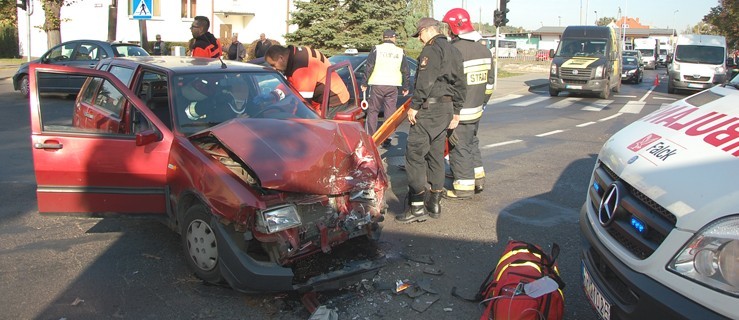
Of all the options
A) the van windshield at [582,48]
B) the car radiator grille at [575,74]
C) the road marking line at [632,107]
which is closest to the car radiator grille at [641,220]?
the road marking line at [632,107]

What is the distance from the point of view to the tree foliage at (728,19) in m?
29.6

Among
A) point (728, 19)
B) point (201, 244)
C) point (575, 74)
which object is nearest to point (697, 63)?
point (575, 74)

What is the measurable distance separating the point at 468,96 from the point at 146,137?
127 inches

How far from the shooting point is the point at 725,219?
230 centimetres

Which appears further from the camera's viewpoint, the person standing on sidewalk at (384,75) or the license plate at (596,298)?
the person standing on sidewalk at (384,75)

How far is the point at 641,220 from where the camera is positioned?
2729 millimetres

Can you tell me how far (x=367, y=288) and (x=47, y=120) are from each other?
9.16 ft

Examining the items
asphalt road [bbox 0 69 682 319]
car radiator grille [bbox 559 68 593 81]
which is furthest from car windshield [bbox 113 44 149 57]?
car radiator grille [bbox 559 68 593 81]

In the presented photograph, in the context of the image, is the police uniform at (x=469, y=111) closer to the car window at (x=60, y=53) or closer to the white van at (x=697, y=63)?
the car window at (x=60, y=53)

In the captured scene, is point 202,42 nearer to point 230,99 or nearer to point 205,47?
point 205,47

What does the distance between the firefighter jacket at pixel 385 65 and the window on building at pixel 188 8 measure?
1218 inches

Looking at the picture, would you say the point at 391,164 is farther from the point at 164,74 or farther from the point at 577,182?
the point at 164,74

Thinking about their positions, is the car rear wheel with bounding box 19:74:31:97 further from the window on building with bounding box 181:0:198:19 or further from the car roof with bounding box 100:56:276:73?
the window on building with bounding box 181:0:198:19

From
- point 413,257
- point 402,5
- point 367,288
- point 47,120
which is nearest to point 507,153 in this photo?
point 413,257
